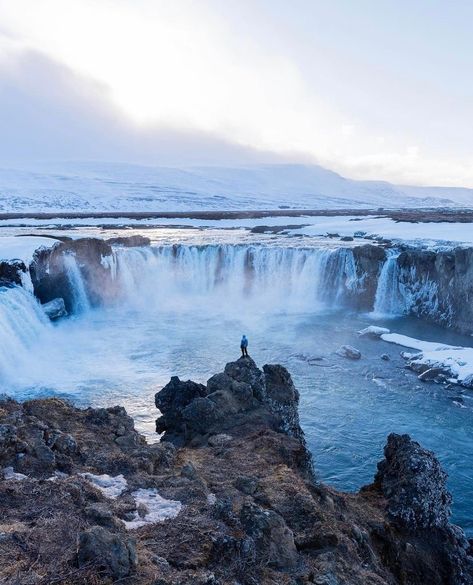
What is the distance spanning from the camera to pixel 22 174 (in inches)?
6855

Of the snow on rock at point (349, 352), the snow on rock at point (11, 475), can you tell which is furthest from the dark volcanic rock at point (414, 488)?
the snow on rock at point (349, 352)

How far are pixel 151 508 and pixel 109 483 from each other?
1.14 metres

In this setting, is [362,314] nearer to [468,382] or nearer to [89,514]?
[468,382]

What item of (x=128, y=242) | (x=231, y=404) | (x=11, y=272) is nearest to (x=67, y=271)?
(x=11, y=272)

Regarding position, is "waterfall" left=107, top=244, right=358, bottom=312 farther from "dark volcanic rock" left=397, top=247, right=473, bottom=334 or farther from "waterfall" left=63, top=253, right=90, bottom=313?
"dark volcanic rock" left=397, top=247, right=473, bottom=334

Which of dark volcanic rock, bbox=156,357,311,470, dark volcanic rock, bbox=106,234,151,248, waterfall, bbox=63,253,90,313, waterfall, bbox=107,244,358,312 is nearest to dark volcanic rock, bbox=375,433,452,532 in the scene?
dark volcanic rock, bbox=156,357,311,470

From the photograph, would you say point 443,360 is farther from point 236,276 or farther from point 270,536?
point 236,276

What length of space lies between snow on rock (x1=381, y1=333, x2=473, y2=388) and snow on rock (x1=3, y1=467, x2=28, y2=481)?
16.3 meters

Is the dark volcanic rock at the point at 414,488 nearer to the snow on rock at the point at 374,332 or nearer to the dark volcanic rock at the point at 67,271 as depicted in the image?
the snow on rock at the point at 374,332

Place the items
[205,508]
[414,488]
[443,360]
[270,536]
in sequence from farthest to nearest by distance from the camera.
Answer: [443,360]
[414,488]
[205,508]
[270,536]

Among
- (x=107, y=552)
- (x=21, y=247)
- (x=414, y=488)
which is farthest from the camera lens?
(x=21, y=247)

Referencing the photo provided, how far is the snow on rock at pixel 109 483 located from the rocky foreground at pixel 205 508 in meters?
0.03

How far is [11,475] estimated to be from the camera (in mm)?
7906

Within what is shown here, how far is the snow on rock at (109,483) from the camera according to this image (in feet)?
26.2
